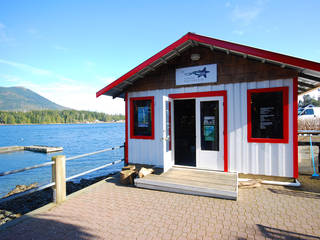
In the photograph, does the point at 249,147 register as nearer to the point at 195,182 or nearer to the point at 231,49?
the point at 195,182

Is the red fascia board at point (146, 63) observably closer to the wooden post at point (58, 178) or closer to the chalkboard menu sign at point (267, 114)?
the chalkboard menu sign at point (267, 114)

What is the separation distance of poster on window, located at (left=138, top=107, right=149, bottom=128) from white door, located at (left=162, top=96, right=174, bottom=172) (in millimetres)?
842

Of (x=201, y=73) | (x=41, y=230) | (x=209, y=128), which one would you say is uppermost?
(x=201, y=73)

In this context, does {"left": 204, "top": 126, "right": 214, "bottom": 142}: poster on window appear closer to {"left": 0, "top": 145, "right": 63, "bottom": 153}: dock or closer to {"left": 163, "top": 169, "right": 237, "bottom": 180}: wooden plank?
{"left": 163, "top": 169, "right": 237, "bottom": 180}: wooden plank

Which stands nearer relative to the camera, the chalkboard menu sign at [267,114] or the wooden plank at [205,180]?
the wooden plank at [205,180]

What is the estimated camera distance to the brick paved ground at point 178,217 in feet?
9.02

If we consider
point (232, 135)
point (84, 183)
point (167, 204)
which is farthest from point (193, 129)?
point (84, 183)

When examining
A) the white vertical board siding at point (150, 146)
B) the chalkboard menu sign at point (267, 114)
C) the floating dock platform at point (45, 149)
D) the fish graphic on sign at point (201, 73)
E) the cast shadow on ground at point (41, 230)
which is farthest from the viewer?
the floating dock platform at point (45, 149)

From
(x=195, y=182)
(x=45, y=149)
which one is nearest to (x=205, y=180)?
(x=195, y=182)

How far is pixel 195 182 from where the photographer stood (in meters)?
4.38

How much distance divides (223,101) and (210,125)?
76cm

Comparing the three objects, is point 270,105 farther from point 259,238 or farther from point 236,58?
point 259,238

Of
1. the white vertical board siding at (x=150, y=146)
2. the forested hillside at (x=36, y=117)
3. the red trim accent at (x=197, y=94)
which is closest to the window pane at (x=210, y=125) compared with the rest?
the red trim accent at (x=197, y=94)

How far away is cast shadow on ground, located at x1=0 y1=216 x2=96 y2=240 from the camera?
2.73 metres
